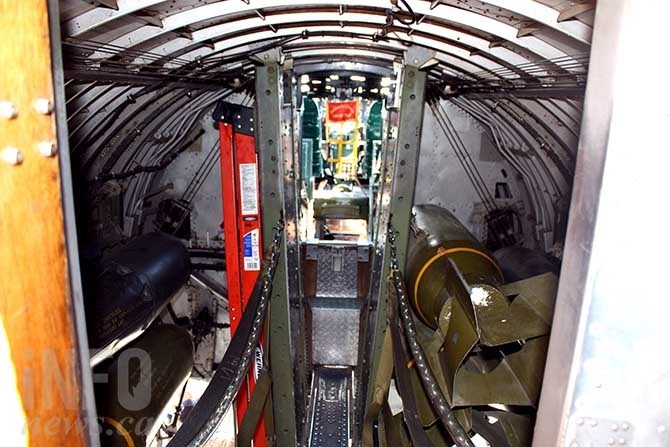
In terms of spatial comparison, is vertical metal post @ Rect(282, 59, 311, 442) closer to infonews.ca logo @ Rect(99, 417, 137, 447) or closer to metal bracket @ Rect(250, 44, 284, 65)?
metal bracket @ Rect(250, 44, 284, 65)

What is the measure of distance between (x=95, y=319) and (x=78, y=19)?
2216mm

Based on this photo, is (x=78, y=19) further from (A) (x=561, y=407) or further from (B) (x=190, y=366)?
(B) (x=190, y=366)

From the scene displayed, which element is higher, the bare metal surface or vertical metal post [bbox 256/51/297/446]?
vertical metal post [bbox 256/51/297/446]

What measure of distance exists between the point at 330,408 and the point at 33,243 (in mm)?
4402

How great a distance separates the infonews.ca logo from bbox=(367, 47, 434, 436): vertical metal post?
2158 mm

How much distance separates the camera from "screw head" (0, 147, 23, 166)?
782 mm

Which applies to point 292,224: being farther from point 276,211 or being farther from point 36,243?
point 36,243

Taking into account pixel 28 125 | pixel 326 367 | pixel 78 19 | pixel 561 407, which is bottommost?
pixel 326 367

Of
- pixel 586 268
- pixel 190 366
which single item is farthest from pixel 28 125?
pixel 190 366

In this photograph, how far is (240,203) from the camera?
12.8 ft

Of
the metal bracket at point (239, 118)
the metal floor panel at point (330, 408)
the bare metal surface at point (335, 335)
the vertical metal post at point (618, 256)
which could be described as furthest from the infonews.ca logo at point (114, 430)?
the vertical metal post at point (618, 256)

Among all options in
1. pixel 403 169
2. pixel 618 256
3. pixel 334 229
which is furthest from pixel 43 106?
pixel 334 229

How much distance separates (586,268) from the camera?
968 millimetres

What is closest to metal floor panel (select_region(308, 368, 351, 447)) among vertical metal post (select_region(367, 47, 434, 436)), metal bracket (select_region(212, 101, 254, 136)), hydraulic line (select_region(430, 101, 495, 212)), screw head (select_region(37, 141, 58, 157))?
vertical metal post (select_region(367, 47, 434, 436))
